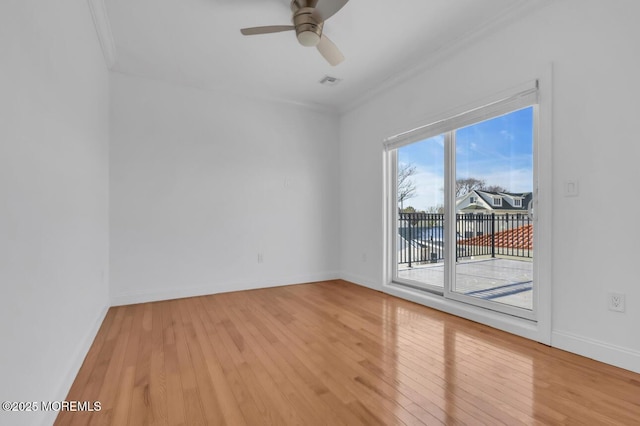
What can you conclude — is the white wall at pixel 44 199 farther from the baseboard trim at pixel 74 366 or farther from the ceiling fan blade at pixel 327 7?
the ceiling fan blade at pixel 327 7

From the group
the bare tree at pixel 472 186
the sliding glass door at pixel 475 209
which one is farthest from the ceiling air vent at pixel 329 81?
the bare tree at pixel 472 186

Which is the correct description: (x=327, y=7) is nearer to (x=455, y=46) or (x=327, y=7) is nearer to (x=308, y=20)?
(x=308, y=20)

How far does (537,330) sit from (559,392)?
74 centimetres

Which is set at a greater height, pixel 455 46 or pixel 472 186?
pixel 455 46

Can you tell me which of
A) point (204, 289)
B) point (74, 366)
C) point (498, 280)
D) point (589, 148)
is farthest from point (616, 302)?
point (204, 289)

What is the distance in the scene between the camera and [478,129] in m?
2.87

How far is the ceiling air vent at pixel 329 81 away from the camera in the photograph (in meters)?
3.59

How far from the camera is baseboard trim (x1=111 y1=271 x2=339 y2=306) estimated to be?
3325 millimetres

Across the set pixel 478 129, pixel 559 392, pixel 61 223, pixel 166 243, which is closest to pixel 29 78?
pixel 61 223

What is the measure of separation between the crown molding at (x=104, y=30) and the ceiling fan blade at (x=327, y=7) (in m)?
1.66

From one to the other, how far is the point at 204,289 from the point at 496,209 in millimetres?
3368

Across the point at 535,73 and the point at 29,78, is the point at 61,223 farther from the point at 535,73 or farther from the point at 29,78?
the point at 535,73

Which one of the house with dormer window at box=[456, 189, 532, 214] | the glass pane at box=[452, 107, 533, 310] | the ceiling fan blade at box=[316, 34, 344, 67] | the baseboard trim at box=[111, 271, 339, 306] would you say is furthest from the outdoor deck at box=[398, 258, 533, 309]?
the ceiling fan blade at box=[316, 34, 344, 67]

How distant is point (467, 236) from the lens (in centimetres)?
302
